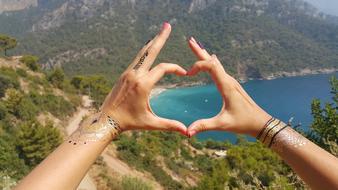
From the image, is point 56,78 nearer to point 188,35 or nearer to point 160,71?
point 160,71

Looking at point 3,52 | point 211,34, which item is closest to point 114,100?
point 3,52

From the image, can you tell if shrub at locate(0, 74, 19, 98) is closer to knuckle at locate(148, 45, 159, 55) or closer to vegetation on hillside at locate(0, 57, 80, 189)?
vegetation on hillside at locate(0, 57, 80, 189)

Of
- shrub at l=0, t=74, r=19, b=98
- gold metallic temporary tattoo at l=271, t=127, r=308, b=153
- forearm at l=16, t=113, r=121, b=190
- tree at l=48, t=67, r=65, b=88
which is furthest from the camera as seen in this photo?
tree at l=48, t=67, r=65, b=88

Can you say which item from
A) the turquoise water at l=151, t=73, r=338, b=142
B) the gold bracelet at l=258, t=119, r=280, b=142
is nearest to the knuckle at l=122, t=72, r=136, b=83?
the gold bracelet at l=258, t=119, r=280, b=142

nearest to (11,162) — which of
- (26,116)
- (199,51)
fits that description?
(26,116)

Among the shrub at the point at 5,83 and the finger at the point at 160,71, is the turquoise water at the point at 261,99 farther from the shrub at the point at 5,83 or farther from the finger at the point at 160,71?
the finger at the point at 160,71

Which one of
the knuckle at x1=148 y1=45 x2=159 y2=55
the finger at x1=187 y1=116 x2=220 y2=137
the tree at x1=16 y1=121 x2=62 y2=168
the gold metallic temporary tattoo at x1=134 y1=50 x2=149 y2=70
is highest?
the knuckle at x1=148 y1=45 x2=159 y2=55

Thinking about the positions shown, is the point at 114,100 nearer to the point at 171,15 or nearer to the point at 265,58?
the point at 265,58
